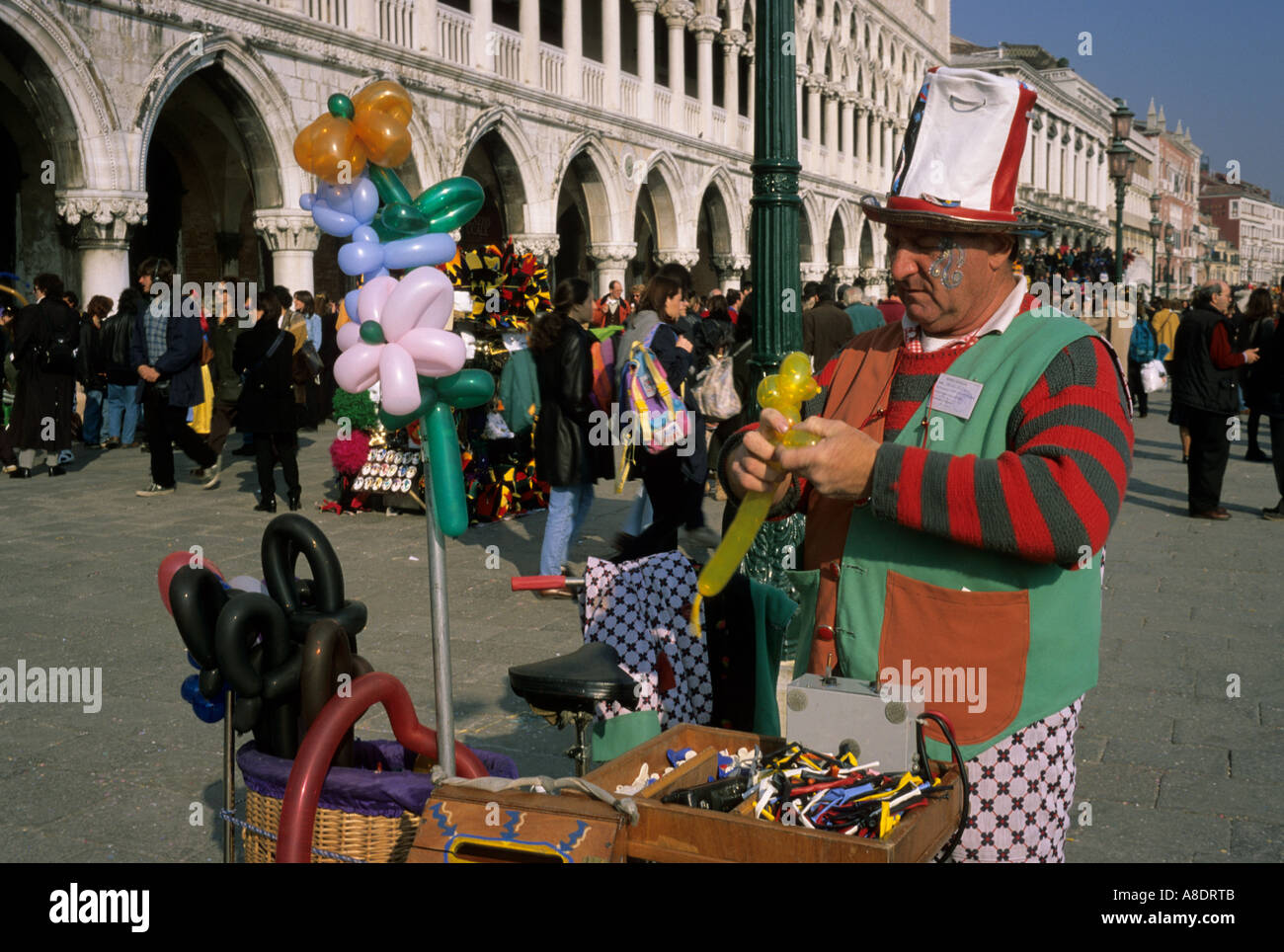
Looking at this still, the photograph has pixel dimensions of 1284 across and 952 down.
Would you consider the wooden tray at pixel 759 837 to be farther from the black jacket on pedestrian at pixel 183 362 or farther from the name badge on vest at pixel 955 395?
the black jacket on pedestrian at pixel 183 362

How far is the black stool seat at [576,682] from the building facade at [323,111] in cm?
1141

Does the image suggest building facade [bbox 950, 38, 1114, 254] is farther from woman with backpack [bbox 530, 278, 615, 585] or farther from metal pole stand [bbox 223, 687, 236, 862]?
metal pole stand [bbox 223, 687, 236, 862]

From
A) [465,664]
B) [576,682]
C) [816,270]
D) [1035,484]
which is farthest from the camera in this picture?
[816,270]

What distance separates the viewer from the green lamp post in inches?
188

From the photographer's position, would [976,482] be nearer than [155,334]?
Yes

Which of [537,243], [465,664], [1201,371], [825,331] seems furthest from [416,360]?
[537,243]

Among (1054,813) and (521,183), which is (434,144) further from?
(1054,813)

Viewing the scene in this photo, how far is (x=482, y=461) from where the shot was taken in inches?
353

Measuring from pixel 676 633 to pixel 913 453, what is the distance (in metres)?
1.14

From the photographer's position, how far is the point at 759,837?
155cm

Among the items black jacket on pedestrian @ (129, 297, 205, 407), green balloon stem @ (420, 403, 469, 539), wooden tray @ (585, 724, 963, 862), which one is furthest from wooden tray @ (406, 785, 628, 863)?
black jacket on pedestrian @ (129, 297, 205, 407)

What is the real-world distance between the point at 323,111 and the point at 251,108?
1139 mm

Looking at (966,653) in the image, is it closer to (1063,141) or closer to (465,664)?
(465,664)
